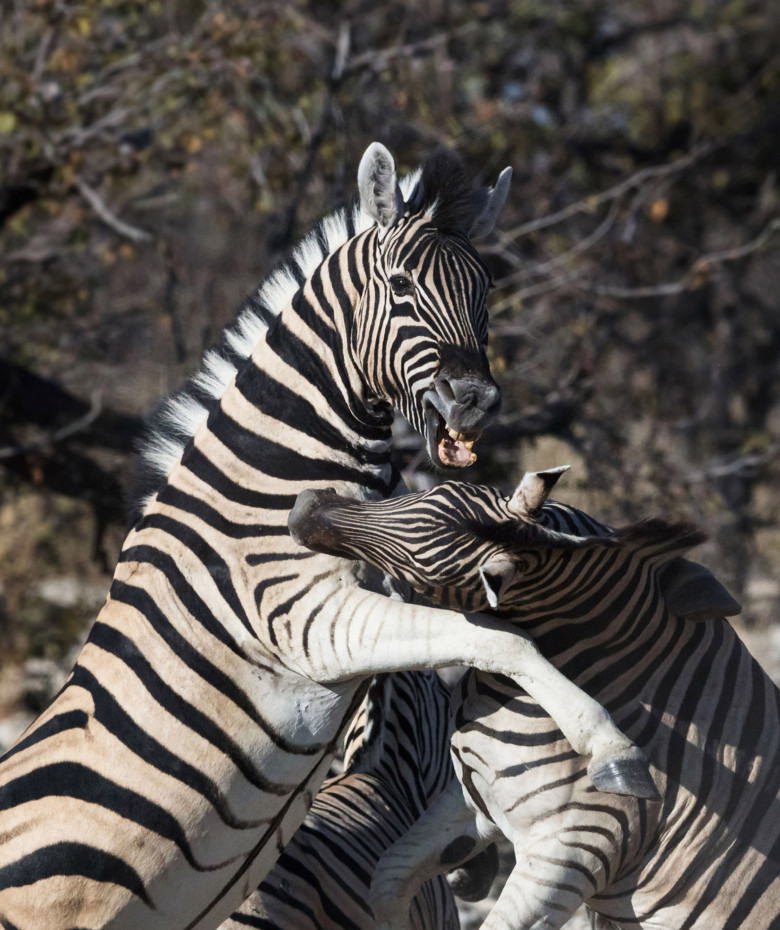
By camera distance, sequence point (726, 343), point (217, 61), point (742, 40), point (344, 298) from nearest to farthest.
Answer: point (344, 298), point (217, 61), point (726, 343), point (742, 40)

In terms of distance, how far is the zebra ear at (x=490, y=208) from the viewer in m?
3.58

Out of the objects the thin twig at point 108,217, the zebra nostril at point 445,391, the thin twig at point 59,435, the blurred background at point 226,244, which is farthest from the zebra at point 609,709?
the thin twig at point 59,435

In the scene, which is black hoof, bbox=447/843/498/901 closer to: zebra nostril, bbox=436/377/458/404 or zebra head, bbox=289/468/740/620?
zebra head, bbox=289/468/740/620

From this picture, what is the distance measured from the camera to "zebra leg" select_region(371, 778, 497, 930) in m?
3.43

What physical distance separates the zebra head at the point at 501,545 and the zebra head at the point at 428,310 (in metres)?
0.22

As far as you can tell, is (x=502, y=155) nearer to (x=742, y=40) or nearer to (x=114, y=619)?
(x=114, y=619)

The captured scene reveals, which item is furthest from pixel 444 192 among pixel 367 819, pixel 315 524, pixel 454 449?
pixel 367 819

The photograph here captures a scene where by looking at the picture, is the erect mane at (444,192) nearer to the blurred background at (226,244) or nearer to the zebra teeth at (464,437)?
the zebra teeth at (464,437)

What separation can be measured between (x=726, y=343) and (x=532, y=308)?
24.2 ft

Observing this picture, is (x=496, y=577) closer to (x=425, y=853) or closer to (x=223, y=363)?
(x=425, y=853)

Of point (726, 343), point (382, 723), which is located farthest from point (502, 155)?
point (726, 343)

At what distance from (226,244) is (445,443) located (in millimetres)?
8319

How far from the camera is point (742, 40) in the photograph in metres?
16.9

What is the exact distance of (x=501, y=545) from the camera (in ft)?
9.61
